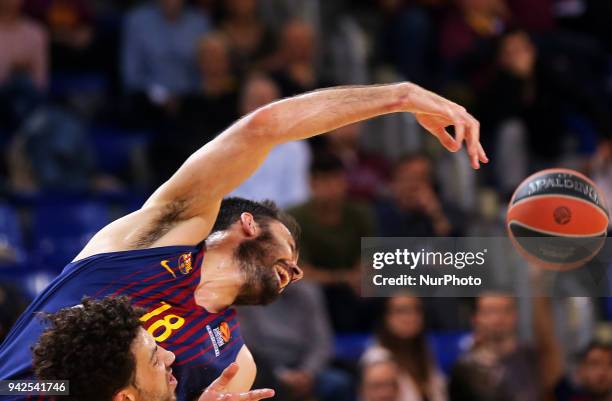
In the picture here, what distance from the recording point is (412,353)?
7449 mm

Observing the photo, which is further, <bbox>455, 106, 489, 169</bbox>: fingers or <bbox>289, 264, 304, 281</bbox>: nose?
<bbox>289, 264, 304, 281</bbox>: nose

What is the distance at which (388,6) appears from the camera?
37.1 feet

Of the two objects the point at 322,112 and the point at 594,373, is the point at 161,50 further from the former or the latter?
the point at 322,112

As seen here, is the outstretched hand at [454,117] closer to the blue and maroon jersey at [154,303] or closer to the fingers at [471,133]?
the fingers at [471,133]

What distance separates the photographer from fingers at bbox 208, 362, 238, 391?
4188mm

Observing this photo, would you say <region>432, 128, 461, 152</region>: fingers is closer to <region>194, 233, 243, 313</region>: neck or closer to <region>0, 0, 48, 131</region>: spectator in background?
<region>194, 233, 243, 313</region>: neck

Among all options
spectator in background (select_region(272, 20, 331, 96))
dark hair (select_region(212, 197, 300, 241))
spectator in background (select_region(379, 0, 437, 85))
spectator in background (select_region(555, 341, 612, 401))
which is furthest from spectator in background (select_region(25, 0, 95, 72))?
dark hair (select_region(212, 197, 300, 241))

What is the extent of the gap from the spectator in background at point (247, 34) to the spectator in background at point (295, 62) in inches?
8.7

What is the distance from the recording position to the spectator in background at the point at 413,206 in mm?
7965

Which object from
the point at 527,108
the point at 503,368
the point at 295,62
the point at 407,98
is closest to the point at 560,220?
the point at 407,98

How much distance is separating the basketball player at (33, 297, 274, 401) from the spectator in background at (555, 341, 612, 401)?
3645 mm

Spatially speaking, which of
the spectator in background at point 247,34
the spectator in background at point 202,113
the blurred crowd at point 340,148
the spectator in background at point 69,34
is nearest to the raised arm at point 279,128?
the blurred crowd at point 340,148

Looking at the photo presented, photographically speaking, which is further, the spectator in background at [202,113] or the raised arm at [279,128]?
the spectator in background at [202,113]

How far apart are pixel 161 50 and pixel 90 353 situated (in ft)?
21.4
